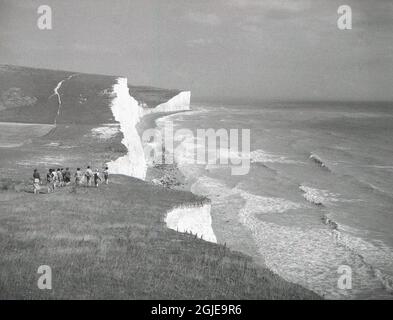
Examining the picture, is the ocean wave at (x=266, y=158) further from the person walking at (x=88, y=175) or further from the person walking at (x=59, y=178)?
the person walking at (x=59, y=178)

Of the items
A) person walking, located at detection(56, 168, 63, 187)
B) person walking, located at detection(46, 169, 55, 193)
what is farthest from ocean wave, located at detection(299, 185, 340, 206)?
person walking, located at detection(46, 169, 55, 193)

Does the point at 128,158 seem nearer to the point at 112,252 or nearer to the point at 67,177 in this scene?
the point at 67,177

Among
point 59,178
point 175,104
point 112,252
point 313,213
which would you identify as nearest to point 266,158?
point 313,213

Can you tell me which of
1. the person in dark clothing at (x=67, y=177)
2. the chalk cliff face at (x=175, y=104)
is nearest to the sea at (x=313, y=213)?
the person in dark clothing at (x=67, y=177)

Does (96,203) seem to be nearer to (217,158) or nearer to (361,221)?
(361,221)

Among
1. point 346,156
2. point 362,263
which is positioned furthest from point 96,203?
point 346,156
